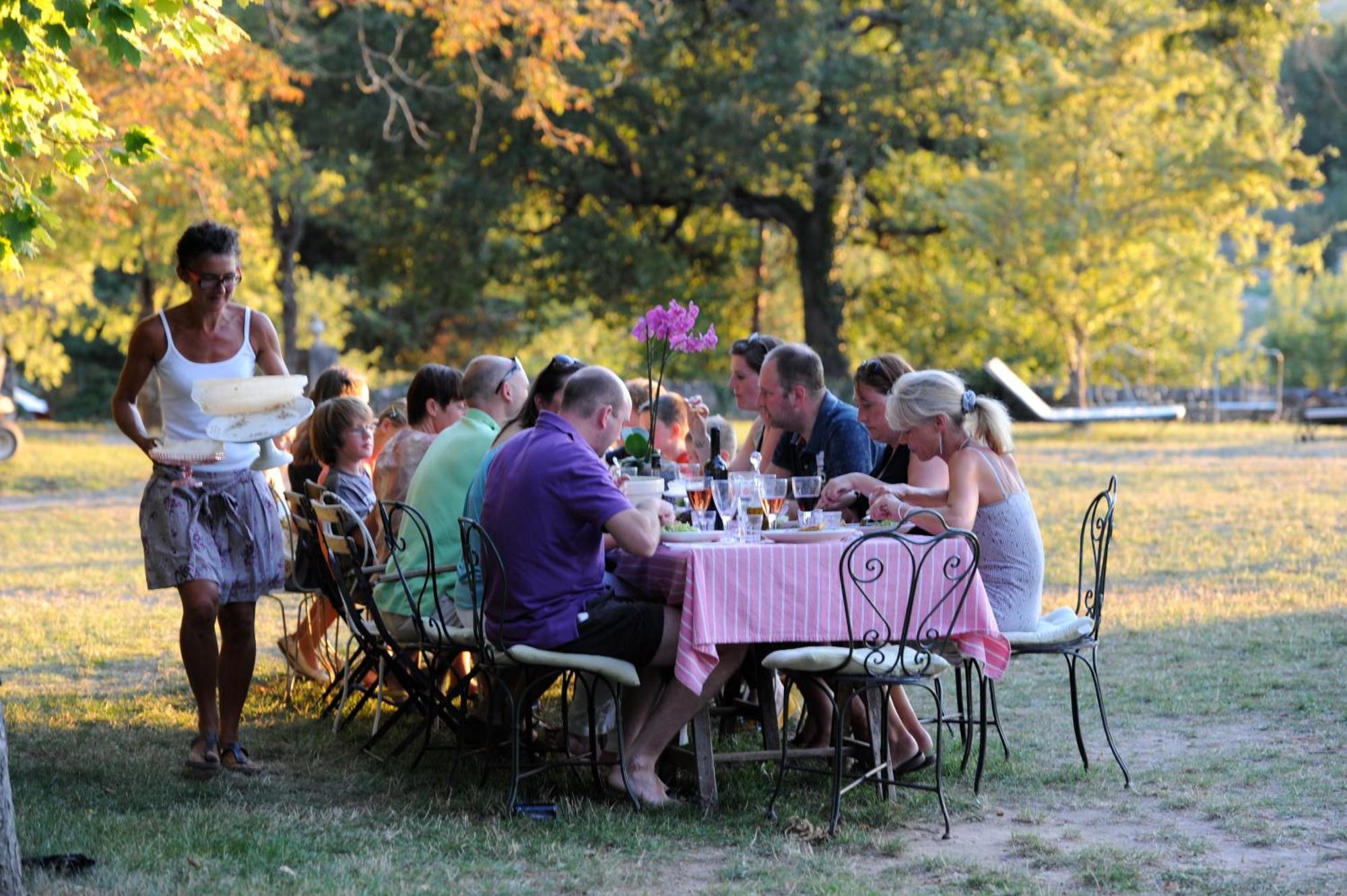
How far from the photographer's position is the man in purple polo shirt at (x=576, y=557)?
5.11 metres

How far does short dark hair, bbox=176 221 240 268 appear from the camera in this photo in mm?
5629

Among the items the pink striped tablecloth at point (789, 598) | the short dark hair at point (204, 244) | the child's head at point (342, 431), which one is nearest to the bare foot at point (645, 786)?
the pink striped tablecloth at point (789, 598)

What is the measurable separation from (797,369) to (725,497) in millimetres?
1312

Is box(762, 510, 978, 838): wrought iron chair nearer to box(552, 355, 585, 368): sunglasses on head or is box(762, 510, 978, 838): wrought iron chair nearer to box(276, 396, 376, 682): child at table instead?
box(552, 355, 585, 368): sunglasses on head

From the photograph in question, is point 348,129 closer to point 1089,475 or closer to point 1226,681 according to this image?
point 1089,475

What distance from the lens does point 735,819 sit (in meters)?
5.11

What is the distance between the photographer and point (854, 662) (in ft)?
16.3

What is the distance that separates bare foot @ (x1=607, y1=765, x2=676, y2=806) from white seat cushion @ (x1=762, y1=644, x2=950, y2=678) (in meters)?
0.61

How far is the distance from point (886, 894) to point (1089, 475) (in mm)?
15712

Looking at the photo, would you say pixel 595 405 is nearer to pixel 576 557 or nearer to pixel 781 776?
pixel 576 557

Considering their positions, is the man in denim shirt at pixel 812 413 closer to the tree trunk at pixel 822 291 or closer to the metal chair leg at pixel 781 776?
the metal chair leg at pixel 781 776

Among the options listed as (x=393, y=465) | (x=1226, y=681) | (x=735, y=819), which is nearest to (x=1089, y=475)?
(x=1226, y=681)

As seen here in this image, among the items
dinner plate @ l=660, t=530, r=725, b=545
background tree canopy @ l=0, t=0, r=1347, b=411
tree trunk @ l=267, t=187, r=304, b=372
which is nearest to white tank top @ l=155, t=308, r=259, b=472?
dinner plate @ l=660, t=530, r=725, b=545

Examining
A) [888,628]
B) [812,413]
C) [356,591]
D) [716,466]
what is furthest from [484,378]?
[888,628]
